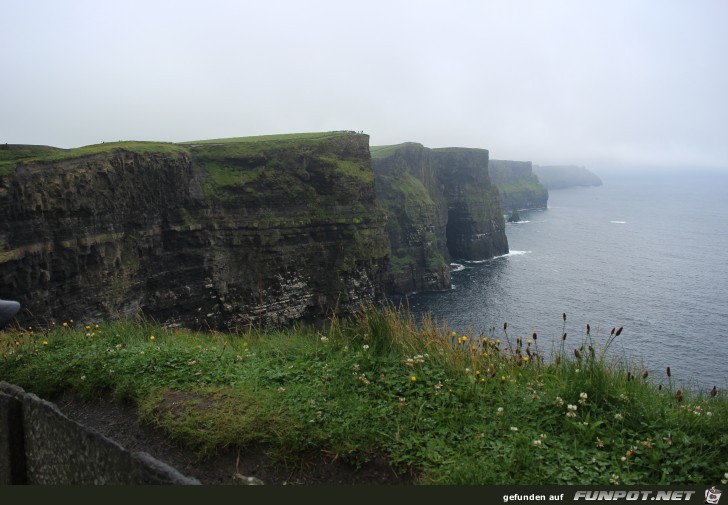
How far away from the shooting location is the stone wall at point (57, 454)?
4.12 metres

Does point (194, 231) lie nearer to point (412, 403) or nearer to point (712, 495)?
point (412, 403)

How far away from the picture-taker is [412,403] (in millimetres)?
7031

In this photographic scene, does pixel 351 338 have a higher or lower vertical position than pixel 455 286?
higher

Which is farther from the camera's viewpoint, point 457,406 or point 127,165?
point 127,165

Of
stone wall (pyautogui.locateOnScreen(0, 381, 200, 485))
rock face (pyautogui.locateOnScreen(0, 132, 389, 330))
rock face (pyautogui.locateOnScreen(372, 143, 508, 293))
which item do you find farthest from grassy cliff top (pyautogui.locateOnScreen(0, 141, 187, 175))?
rock face (pyautogui.locateOnScreen(372, 143, 508, 293))

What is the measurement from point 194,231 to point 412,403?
51.9 metres

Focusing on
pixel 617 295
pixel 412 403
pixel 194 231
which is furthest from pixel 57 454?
pixel 617 295

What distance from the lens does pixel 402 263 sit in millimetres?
89625

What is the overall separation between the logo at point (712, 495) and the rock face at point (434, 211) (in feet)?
268

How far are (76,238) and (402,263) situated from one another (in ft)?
185

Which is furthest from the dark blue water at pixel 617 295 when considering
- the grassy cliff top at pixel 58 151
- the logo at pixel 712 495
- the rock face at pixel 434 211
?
the grassy cliff top at pixel 58 151

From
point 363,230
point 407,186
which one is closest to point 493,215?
point 407,186

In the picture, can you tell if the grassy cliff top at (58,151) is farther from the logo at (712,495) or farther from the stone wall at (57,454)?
the logo at (712,495)

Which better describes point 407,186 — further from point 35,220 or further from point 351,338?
point 351,338
